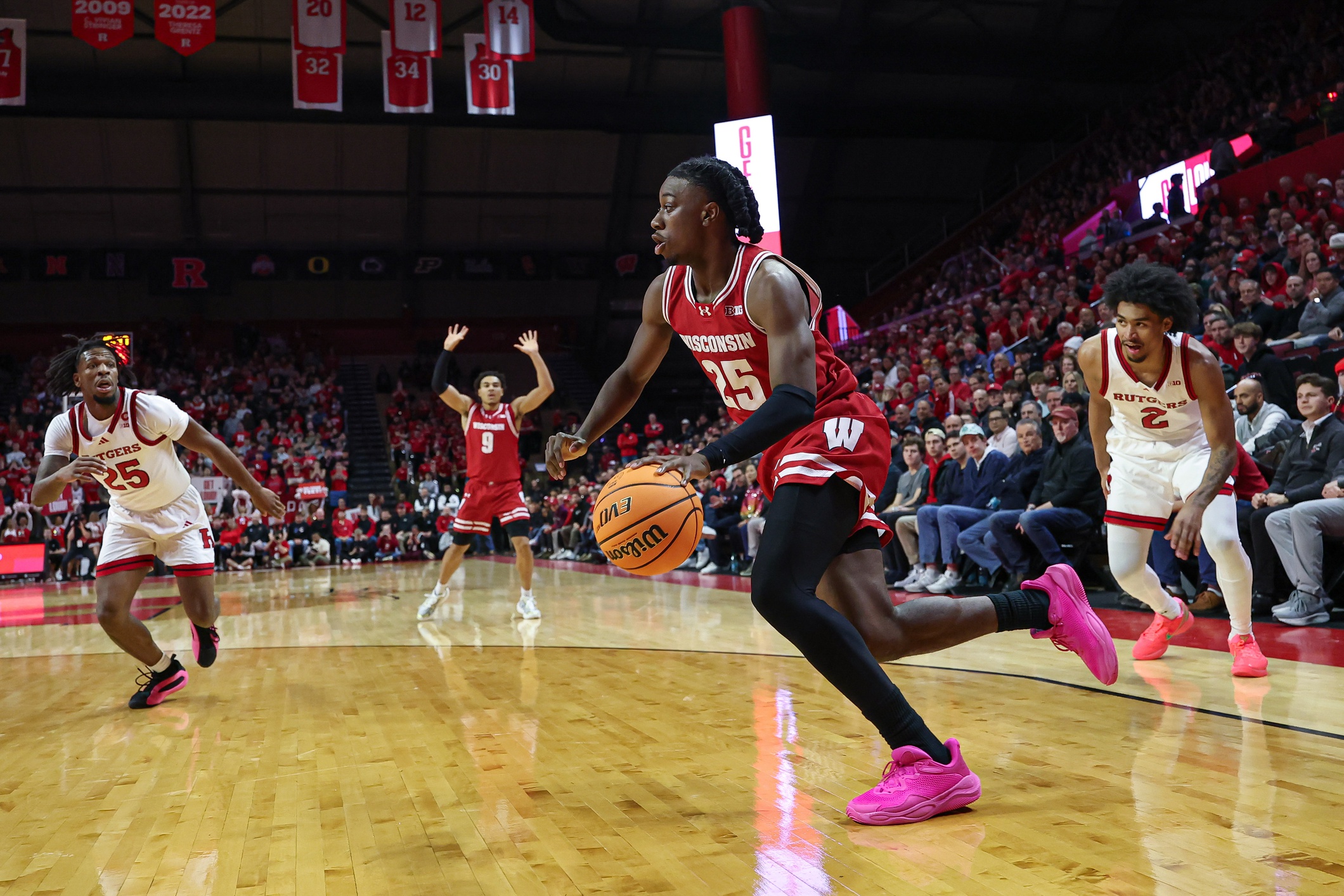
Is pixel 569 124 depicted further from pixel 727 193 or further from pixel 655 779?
pixel 655 779

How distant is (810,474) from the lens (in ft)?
9.02

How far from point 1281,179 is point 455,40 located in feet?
49.8

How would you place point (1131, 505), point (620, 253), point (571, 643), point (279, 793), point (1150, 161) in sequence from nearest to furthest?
point (279, 793)
point (1131, 505)
point (571, 643)
point (1150, 161)
point (620, 253)

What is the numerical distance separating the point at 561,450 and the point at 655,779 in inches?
42.1

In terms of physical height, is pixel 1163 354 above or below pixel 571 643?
above

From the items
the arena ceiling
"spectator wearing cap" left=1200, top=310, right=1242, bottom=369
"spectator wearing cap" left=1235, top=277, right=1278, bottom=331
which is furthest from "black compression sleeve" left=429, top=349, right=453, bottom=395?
the arena ceiling

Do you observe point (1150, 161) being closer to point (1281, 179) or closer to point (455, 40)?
point (1281, 179)

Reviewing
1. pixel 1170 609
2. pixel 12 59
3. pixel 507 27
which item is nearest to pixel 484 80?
pixel 507 27

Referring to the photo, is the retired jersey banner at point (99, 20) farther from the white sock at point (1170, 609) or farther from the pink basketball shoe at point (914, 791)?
the pink basketball shoe at point (914, 791)

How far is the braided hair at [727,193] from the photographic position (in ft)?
9.86

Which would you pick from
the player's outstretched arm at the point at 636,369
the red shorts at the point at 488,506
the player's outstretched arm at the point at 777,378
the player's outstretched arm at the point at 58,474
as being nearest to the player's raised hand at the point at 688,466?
the player's outstretched arm at the point at 777,378

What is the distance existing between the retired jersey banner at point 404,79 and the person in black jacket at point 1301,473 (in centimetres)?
1332

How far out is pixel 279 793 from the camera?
3.16 meters

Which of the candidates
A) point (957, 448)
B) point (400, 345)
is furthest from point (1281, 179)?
point (400, 345)
